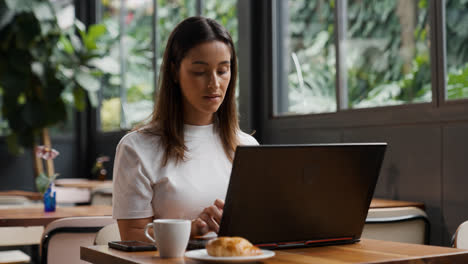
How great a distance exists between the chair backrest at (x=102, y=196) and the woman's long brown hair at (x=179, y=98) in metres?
2.30

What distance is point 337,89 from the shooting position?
424cm

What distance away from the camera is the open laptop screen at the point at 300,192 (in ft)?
4.45

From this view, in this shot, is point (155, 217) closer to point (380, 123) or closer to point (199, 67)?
point (199, 67)

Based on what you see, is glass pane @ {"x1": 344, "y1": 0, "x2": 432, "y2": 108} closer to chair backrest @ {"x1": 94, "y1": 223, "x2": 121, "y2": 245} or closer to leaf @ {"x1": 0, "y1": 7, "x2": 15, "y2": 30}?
chair backrest @ {"x1": 94, "y1": 223, "x2": 121, "y2": 245}

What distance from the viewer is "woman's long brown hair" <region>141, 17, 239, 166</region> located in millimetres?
1954

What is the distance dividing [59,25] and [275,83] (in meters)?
3.99

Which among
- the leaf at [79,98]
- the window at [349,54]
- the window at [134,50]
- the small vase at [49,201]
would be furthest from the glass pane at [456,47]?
the leaf at [79,98]

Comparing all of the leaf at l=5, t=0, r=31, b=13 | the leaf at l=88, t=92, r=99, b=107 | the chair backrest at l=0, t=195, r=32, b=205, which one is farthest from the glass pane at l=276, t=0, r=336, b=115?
the leaf at l=5, t=0, r=31, b=13

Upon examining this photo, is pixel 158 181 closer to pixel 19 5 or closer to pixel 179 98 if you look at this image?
pixel 179 98

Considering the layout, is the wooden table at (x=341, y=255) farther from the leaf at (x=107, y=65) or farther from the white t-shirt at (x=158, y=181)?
the leaf at (x=107, y=65)

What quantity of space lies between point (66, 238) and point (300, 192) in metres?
1.31

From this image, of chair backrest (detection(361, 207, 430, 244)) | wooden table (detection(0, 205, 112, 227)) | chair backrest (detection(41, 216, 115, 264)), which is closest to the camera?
chair backrest (detection(41, 216, 115, 264))

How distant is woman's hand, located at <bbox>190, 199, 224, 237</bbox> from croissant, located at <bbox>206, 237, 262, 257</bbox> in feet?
0.97

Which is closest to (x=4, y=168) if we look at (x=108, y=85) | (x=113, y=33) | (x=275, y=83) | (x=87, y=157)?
(x=87, y=157)
